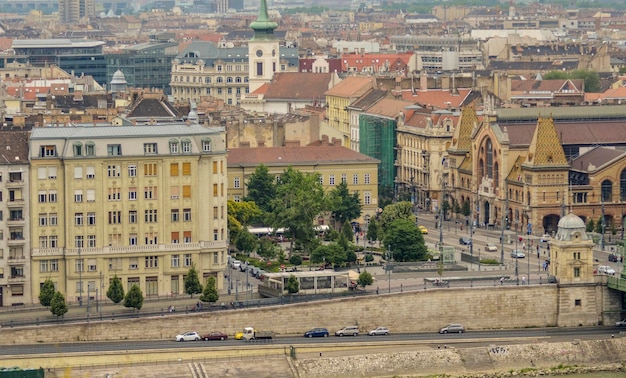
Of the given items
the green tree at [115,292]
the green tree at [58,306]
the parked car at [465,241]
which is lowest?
the green tree at [58,306]

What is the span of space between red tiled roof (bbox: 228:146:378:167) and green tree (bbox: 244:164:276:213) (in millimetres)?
3937

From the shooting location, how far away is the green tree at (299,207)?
132625mm

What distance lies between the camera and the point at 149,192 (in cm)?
11575

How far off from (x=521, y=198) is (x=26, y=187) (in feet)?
149

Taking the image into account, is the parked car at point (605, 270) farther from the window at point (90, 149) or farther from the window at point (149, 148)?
the window at point (90, 149)

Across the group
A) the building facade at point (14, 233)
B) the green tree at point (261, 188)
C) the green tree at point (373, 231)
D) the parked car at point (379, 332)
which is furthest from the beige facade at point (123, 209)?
the green tree at point (261, 188)

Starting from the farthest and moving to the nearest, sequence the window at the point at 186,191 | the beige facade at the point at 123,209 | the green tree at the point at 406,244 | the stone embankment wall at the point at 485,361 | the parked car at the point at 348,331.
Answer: the green tree at the point at 406,244 < the window at the point at 186,191 < the beige facade at the point at 123,209 < the parked car at the point at 348,331 < the stone embankment wall at the point at 485,361

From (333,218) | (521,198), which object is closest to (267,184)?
(333,218)

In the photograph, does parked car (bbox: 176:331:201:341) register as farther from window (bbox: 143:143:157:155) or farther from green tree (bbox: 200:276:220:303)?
window (bbox: 143:143:157:155)

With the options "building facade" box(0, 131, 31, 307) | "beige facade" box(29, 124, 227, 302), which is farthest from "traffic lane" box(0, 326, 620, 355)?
"building facade" box(0, 131, 31, 307)

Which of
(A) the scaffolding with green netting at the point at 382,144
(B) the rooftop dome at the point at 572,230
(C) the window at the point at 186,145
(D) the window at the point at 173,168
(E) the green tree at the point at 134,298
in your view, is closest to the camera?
(E) the green tree at the point at 134,298

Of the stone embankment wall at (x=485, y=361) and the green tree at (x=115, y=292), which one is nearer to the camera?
the stone embankment wall at (x=485, y=361)

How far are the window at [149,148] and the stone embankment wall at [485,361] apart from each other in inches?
598

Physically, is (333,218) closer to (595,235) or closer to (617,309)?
(595,235)
